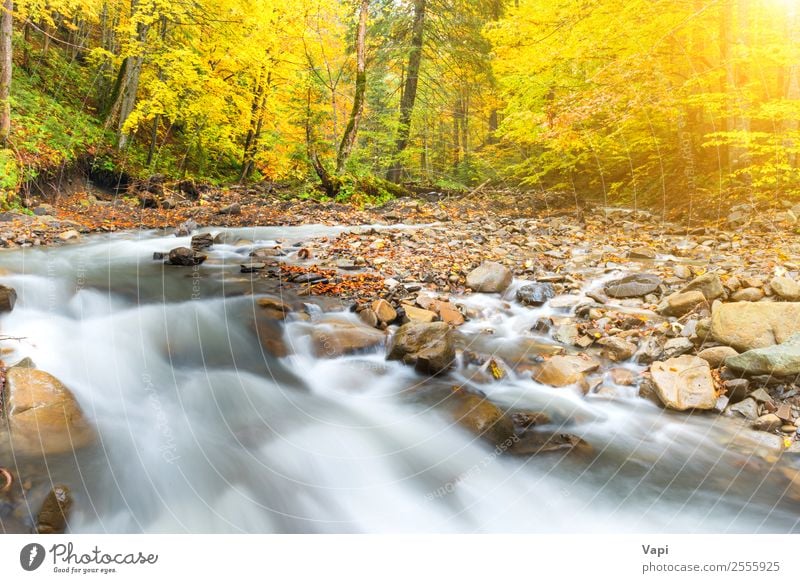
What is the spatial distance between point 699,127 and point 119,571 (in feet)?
37.3

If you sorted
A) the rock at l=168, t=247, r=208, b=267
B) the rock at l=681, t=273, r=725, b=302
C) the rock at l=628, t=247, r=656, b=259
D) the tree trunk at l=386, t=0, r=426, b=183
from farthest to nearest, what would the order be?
the tree trunk at l=386, t=0, r=426, b=183 < the rock at l=628, t=247, r=656, b=259 < the rock at l=168, t=247, r=208, b=267 < the rock at l=681, t=273, r=725, b=302

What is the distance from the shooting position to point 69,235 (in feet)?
20.4

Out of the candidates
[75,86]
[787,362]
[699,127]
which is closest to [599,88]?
[699,127]

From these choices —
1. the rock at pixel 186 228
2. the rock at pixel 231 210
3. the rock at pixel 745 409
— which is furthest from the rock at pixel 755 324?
the rock at pixel 231 210

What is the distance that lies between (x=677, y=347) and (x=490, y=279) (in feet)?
7.43

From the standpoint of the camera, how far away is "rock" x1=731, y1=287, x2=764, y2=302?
4.07 m

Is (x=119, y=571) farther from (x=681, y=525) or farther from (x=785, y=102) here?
(x=785, y=102)

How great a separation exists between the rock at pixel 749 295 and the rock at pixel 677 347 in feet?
3.43

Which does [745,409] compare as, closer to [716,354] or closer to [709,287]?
[716,354]

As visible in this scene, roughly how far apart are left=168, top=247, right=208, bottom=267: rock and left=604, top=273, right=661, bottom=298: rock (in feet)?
18.4

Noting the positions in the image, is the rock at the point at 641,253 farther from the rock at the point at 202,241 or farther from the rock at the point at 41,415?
the rock at the point at 41,415

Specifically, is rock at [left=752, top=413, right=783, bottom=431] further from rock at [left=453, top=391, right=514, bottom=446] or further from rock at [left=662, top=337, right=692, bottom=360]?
rock at [left=453, top=391, right=514, bottom=446]

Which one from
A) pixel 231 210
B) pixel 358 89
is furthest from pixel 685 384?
pixel 358 89

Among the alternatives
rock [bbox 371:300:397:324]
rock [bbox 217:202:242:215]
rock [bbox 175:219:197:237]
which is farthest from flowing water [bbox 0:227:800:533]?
rock [bbox 217:202:242:215]
